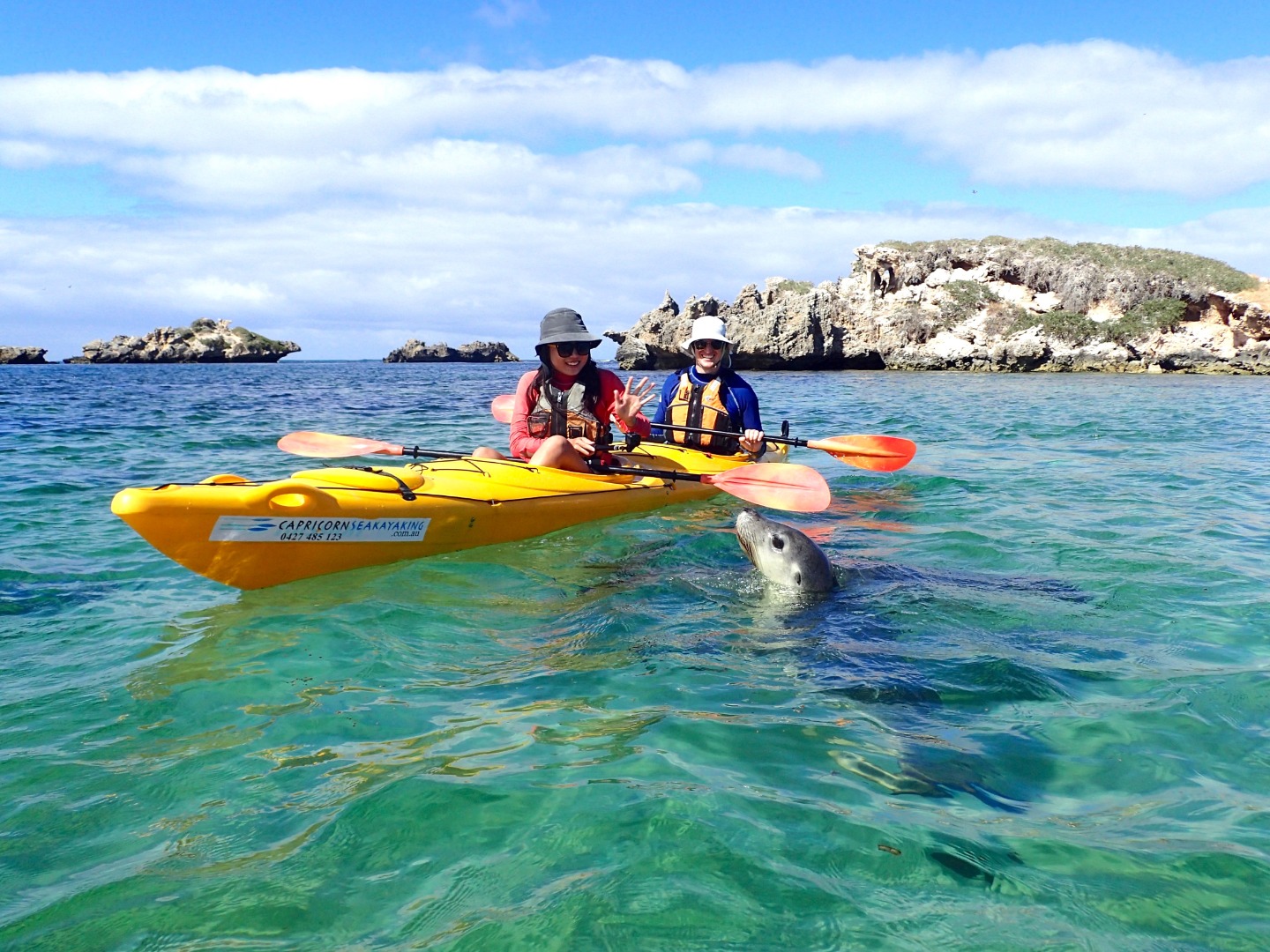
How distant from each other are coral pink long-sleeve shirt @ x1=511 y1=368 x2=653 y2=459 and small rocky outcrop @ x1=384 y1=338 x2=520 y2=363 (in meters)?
87.2

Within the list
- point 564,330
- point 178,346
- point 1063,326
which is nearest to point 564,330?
point 564,330

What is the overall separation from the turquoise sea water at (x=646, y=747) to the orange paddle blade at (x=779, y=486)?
0.35 metres

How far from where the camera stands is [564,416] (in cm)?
725

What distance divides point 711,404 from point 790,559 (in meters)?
3.92

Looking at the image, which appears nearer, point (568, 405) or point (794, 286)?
point (568, 405)

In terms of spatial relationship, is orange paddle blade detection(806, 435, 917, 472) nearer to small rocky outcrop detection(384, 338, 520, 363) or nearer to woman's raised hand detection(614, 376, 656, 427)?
woman's raised hand detection(614, 376, 656, 427)

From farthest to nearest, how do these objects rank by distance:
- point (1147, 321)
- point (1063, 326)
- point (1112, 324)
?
point (1063, 326)
point (1112, 324)
point (1147, 321)

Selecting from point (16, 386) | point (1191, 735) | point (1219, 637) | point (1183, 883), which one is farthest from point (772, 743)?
point (16, 386)

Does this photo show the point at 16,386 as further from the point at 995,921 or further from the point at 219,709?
the point at 995,921

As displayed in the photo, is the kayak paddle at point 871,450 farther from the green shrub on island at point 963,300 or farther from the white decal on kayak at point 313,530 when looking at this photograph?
the green shrub on island at point 963,300

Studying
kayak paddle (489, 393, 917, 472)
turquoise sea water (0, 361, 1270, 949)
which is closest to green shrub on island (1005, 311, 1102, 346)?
kayak paddle (489, 393, 917, 472)

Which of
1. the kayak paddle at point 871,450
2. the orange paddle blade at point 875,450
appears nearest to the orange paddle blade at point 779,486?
the kayak paddle at point 871,450

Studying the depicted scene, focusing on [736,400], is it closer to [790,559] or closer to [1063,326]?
[790,559]

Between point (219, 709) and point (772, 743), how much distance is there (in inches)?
88.9
